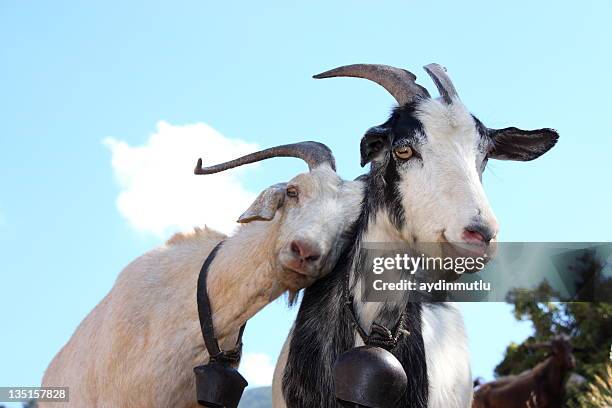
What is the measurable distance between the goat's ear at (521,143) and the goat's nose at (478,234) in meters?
0.97

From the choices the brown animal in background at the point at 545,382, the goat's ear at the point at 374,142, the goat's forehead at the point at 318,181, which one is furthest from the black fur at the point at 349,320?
the brown animal in background at the point at 545,382

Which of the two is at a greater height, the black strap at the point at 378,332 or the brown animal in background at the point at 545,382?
the brown animal in background at the point at 545,382

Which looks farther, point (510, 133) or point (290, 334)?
point (290, 334)

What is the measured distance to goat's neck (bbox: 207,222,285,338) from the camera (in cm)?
518

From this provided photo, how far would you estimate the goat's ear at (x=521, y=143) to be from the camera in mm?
4816

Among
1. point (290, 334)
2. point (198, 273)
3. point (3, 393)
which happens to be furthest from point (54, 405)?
point (290, 334)

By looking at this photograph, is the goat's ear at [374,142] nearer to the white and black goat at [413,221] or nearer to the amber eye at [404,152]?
the white and black goat at [413,221]

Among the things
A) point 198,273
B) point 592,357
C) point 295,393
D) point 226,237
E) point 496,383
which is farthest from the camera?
point 592,357

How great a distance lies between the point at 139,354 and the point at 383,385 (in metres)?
1.84

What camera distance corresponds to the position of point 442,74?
4938mm

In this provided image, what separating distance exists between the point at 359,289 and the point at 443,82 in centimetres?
125

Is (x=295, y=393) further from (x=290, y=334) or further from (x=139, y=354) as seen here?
(x=139, y=354)

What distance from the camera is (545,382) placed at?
598 inches

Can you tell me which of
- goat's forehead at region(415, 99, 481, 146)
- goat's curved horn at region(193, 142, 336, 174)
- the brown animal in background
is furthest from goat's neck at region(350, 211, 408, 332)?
the brown animal in background
